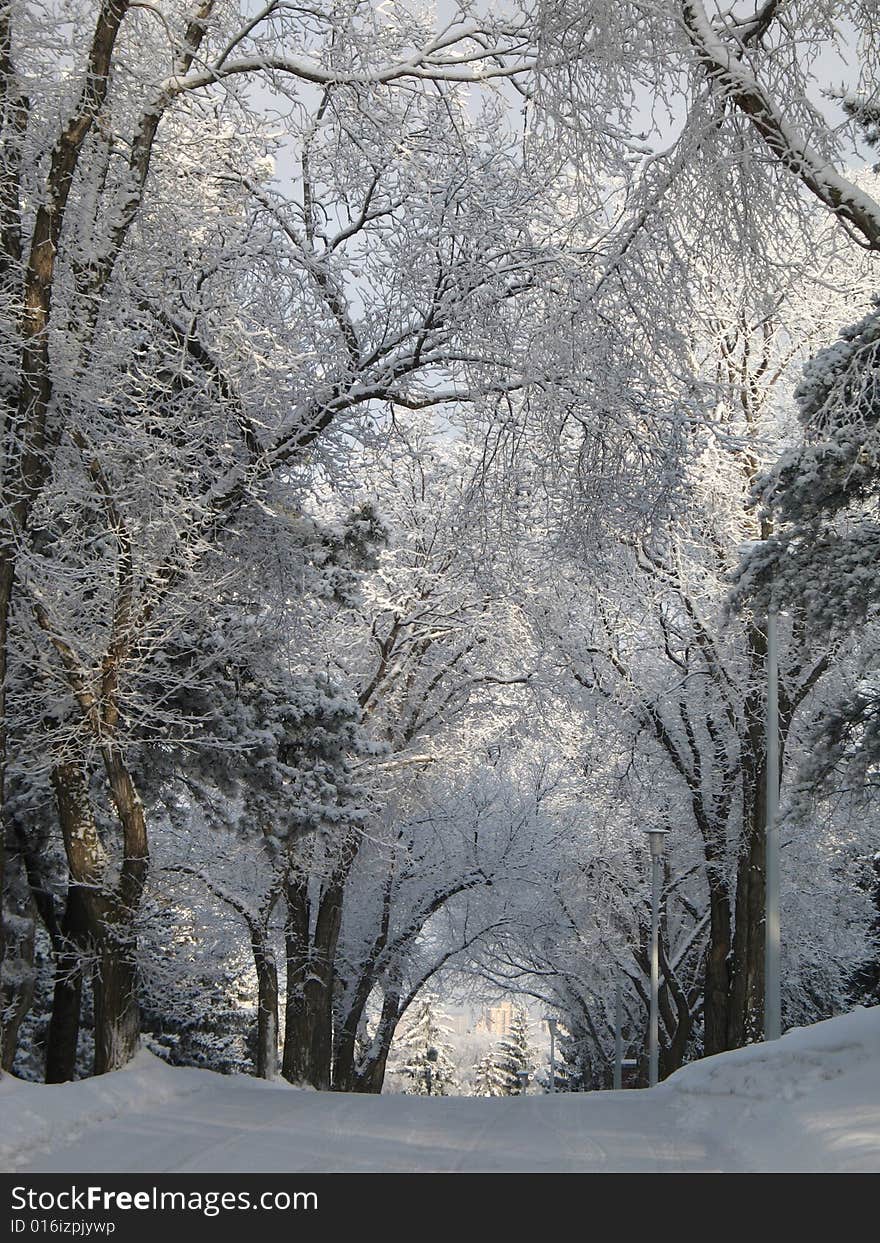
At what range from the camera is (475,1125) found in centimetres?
962

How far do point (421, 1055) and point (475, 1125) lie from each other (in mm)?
53906

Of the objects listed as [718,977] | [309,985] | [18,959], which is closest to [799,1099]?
[309,985]

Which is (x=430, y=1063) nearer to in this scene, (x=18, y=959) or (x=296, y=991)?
(x=296, y=991)

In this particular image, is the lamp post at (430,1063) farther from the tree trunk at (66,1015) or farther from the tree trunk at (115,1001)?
the tree trunk at (115,1001)

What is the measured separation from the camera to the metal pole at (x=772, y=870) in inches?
568

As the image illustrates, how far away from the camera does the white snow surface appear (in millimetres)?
7047

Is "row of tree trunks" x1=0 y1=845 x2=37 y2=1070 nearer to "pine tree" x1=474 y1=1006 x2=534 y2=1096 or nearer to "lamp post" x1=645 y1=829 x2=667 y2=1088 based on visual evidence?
"lamp post" x1=645 y1=829 x2=667 y2=1088

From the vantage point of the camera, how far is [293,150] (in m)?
12.7

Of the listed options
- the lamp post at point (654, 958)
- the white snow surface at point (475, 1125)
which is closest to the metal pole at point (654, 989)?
the lamp post at point (654, 958)

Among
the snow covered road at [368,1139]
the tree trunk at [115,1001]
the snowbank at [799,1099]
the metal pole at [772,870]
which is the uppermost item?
the metal pole at [772,870]

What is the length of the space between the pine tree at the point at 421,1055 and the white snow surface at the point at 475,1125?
47.0m

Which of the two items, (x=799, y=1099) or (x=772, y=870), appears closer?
(x=799, y=1099)
